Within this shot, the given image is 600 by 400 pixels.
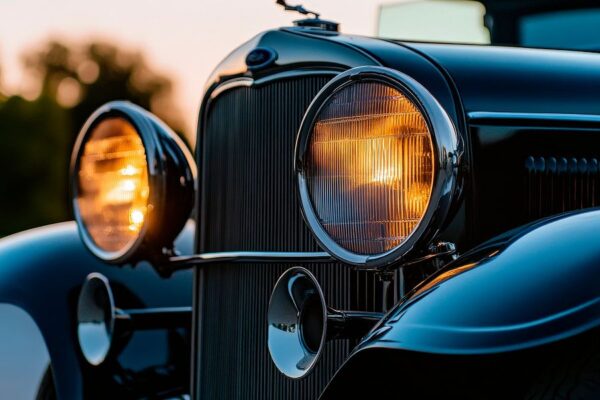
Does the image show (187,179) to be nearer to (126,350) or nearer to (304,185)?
(126,350)

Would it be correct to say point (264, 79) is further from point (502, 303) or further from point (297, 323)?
point (502, 303)

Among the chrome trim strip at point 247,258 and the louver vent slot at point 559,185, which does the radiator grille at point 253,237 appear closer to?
the chrome trim strip at point 247,258

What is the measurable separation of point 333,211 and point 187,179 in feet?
2.43

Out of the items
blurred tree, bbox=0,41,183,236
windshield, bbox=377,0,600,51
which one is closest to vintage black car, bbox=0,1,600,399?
windshield, bbox=377,0,600,51

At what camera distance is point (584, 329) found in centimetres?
144

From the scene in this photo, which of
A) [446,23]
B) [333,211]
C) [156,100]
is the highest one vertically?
[156,100]

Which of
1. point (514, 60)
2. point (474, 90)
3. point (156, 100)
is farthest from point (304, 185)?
point (156, 100)

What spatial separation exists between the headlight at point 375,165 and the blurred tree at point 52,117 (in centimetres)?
2881

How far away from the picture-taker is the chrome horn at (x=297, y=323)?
1.95 m

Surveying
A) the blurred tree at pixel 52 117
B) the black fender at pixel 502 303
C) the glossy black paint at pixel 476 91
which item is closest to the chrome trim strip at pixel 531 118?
the glossy black paint at pixel 476 91

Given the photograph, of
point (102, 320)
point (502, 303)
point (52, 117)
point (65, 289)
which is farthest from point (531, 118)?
point (52, 117)

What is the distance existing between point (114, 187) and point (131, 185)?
0.04 meters

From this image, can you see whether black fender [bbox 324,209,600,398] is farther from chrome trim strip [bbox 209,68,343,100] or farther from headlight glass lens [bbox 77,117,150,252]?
headlight glass lens [bbox 77,117,150,252]

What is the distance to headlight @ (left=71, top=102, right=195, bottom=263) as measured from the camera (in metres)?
2.46
